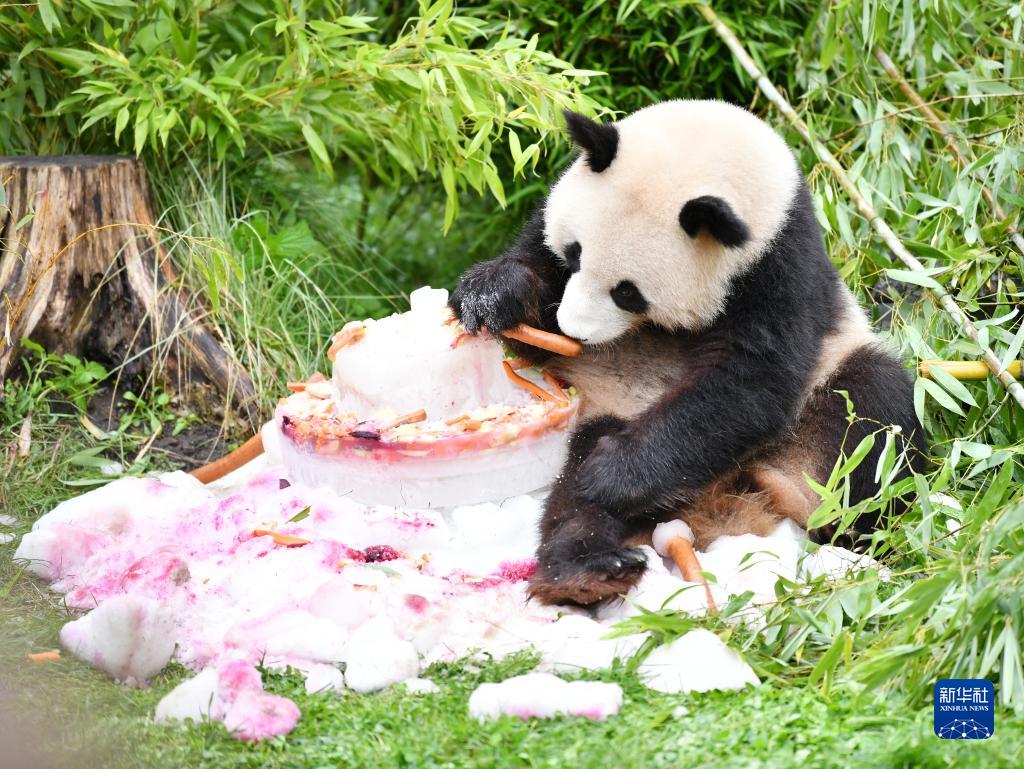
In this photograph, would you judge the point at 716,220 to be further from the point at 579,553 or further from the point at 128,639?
the point at 128,639

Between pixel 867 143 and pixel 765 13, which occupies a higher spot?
pixel 765 13

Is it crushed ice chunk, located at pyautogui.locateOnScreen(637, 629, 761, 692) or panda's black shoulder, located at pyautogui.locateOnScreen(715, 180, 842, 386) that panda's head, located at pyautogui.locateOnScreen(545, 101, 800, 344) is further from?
crushed ice chunk, located at pyautogui.locateOnScreen(637, 629, 761, 692)

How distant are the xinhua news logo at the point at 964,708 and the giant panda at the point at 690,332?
89cm

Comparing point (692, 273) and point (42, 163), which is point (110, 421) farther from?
point (692, 273)

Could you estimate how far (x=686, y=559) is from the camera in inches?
116

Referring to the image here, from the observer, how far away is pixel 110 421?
13.3ft

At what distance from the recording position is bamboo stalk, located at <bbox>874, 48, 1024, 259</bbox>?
3.79 m

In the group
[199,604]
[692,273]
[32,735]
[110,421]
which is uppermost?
[692,273]

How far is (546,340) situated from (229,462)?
121 cm

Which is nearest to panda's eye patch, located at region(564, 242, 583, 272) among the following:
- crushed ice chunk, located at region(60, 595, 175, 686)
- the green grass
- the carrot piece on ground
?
the carrot piece on ground

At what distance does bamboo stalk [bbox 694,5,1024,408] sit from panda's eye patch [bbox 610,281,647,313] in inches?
44.6

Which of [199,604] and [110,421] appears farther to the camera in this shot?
[110,421]

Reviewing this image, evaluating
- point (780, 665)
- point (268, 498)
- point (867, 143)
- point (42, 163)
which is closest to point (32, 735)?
→ point (268, 498)

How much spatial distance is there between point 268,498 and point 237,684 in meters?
1.07
